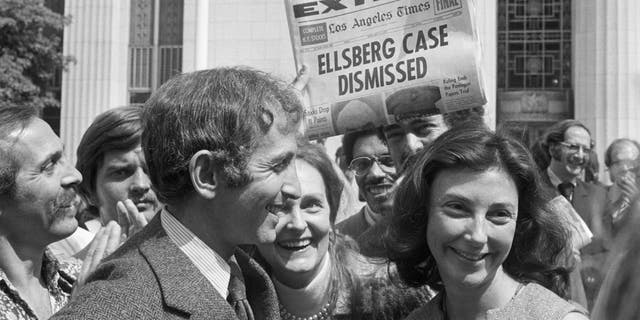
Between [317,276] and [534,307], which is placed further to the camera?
[317,276]

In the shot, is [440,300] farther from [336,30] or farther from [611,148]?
[611,148]

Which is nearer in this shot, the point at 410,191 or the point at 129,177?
the point at 410,191

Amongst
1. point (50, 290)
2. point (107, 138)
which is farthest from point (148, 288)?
point (107, 138)

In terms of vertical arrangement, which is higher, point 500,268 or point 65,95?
point 65,95

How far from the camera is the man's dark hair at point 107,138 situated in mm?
Result: 3814

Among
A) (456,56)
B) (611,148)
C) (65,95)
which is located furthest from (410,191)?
(65,95)

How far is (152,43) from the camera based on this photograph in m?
19.0

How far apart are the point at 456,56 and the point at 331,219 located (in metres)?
0.81

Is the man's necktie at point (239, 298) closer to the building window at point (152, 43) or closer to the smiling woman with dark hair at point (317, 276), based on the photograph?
the smiling woman with dark hair at point (317, 276)

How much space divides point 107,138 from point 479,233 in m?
1.86

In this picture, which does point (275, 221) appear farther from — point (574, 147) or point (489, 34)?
point (489, 34)

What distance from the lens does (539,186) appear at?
281 centimetres

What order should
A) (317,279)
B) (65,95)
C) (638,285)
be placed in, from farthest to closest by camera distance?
(65,95)
(317,279)
(638,285)

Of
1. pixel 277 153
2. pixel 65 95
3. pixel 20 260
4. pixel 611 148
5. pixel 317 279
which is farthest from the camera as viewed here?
pixel 65 95
